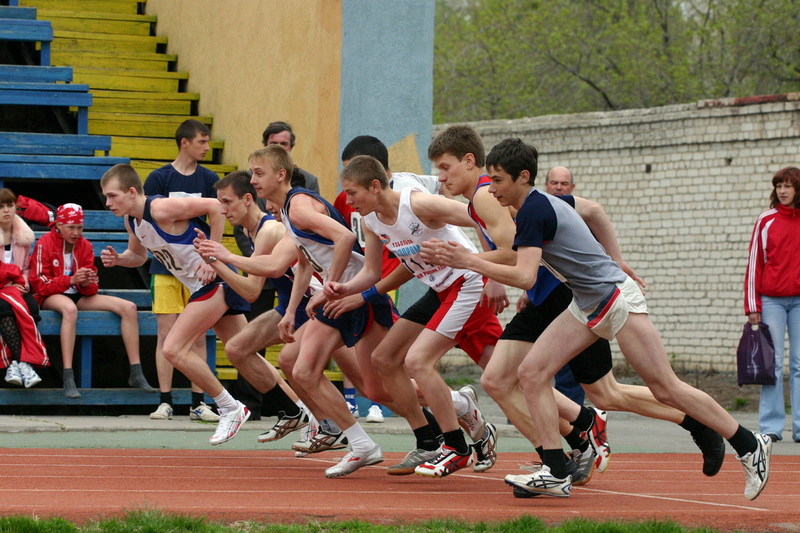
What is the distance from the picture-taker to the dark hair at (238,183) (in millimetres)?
8891

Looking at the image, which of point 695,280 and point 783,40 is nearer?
point 695,280

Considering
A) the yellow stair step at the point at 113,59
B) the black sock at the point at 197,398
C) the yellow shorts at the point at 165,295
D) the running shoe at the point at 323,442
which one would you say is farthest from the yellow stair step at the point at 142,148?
the running shoe at the point at 323,442

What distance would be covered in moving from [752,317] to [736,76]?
20.0m

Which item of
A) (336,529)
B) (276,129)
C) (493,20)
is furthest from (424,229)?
(493,20)

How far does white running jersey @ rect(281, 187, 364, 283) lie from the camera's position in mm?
8234

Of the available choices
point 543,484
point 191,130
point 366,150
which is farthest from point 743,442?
point 191,130

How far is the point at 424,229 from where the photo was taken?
7684 millimetres

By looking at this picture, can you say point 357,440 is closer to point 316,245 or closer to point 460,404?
point 460,404

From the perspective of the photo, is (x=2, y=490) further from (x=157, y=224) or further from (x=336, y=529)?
(x=157, y=224)

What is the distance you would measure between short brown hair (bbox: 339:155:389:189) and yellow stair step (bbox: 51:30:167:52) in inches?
481

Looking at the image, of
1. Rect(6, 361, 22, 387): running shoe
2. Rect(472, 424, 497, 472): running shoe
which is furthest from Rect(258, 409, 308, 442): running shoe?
Rect(6, 361, 22, 387): running shoe

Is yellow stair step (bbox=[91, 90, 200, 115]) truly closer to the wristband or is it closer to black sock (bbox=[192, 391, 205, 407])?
black sock (bbox=[192, 391, 205, 407])

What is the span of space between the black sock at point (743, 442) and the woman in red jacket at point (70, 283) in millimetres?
6818

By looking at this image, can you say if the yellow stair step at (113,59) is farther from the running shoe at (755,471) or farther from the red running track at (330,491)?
the running shoe at (755,471)
